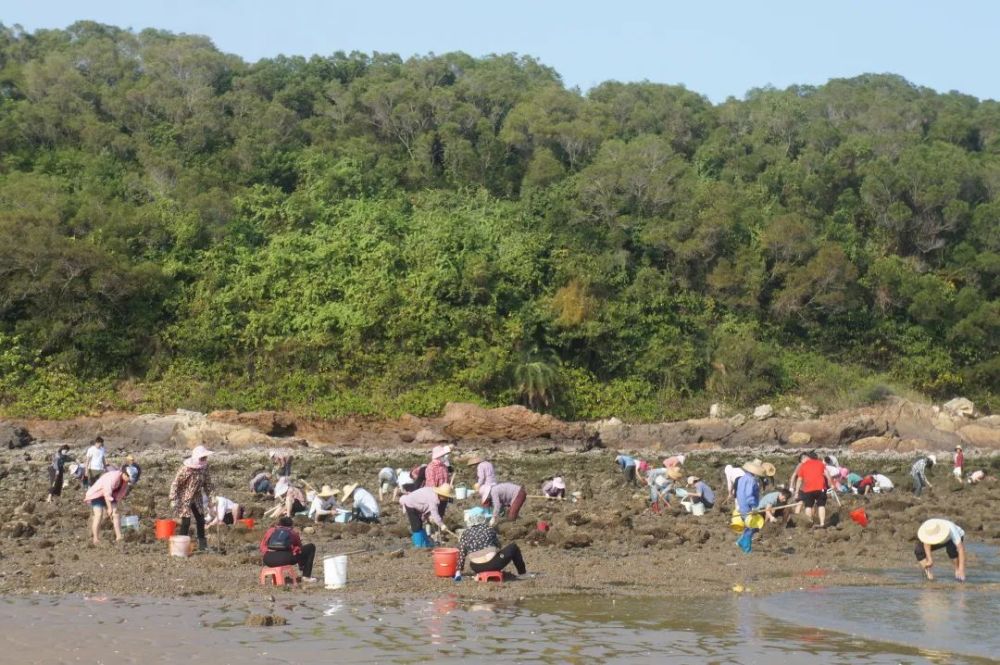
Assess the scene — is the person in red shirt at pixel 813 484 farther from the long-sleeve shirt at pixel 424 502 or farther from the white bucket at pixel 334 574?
the white bucket at pixel 334 574

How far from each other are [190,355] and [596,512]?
89.4ft

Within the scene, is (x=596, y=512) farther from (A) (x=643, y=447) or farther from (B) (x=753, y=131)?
(B) (x=753, y=131)

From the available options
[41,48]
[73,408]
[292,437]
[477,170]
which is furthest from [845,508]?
[41,48]

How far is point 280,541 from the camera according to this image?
13.8 metres

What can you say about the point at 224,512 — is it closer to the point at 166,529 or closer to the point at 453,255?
the point at 166,529

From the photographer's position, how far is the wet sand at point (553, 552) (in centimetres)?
1391

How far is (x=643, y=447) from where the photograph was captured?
4012cm

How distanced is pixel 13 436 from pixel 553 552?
25.0 metres

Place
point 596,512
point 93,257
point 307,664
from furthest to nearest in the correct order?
point 93,257
point 596,512
point 307,664

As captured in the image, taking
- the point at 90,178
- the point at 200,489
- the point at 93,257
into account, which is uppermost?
the point at 90,178

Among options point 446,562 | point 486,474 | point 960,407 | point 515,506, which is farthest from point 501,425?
point 446,562

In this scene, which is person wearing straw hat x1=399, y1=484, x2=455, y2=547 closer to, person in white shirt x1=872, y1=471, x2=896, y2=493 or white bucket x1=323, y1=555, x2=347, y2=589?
white bucket x1=323, y1=555, x2=347, y2=589

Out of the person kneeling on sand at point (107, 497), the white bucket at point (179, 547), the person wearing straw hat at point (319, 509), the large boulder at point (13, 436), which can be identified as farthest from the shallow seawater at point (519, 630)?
the large boulder at point (13, 436)

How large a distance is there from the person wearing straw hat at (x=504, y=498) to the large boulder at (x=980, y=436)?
2747 cm
